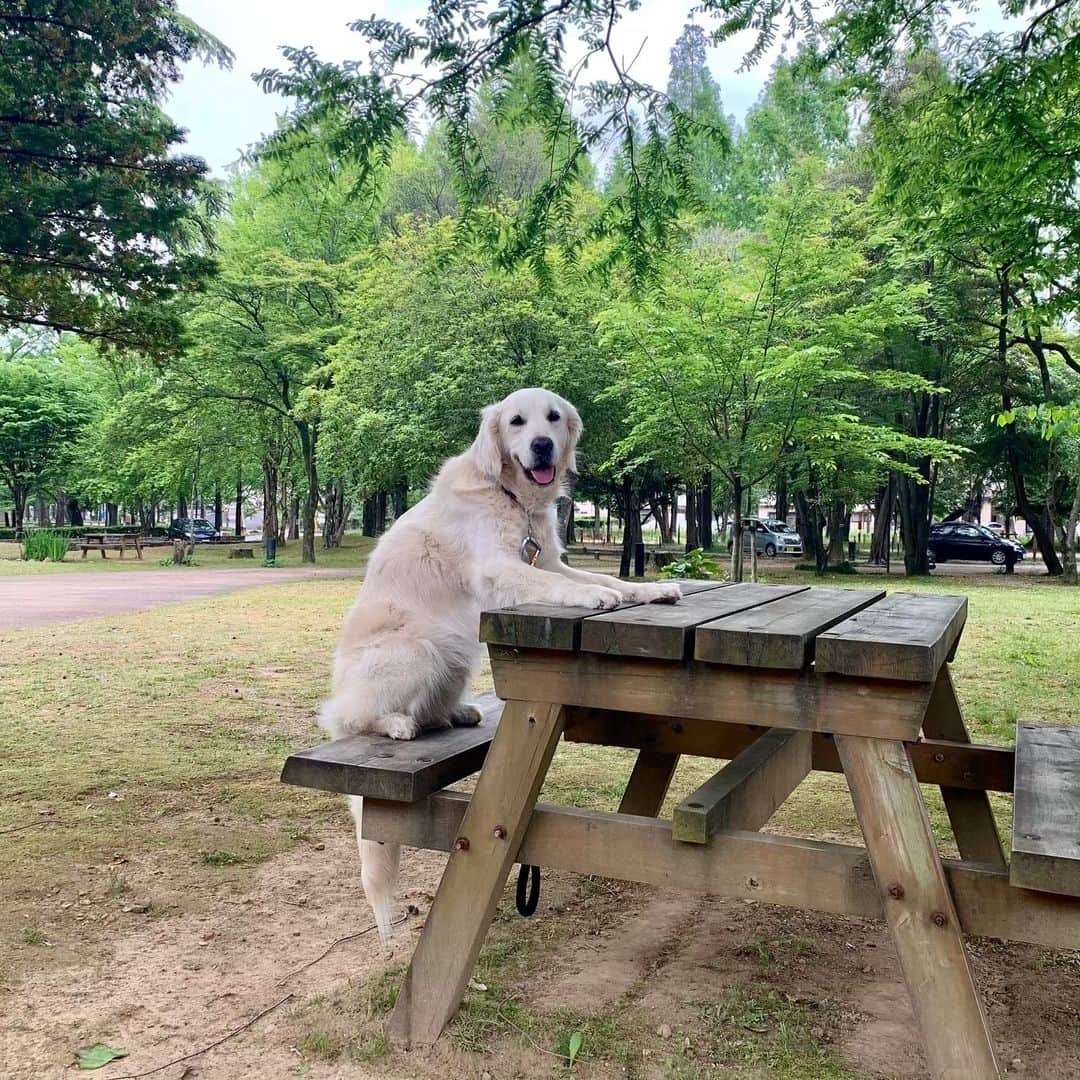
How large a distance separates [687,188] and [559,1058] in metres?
4.58

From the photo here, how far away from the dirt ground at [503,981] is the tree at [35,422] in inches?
1460

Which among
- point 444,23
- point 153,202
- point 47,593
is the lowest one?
point 47,593

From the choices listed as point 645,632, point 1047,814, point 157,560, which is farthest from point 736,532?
point 157,560

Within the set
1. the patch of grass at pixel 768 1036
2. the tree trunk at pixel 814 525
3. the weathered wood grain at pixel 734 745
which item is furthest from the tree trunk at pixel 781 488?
the patch of grass at pixel 768 1036

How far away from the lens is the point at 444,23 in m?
4.43

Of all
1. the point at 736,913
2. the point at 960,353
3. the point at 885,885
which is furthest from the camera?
the point at 960,353

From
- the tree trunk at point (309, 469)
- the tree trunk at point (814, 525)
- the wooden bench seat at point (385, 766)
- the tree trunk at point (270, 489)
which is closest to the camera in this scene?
the wooden bench seat at point (385, 766)

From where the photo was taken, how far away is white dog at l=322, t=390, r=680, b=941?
9.27ft

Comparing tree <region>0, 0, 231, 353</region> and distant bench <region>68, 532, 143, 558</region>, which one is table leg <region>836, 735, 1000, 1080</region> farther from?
distant bench <region>68, 532, 143, 558</region>

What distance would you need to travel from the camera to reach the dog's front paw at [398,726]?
9.24ft

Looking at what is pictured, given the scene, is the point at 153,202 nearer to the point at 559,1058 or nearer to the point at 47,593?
the point at 559,1058

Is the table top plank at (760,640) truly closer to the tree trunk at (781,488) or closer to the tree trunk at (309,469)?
the tree trunk at (781,488)

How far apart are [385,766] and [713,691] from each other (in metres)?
0.90

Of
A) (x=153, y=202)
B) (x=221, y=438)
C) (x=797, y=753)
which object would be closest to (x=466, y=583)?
(x=797, y=753)
